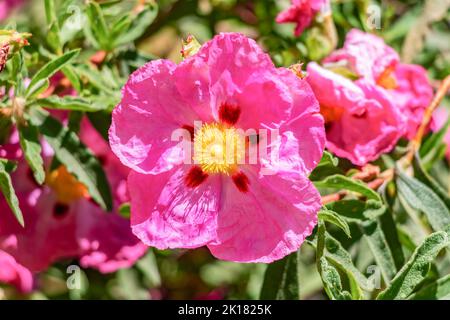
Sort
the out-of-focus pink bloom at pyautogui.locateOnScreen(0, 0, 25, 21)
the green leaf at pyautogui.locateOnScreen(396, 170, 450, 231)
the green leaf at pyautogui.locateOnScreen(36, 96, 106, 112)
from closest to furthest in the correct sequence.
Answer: the green leaf at pyautogui.locateOnScreen(36, 96, 106, 112) → the green leaf at pyautogui.locateOnScreen(396, 170, 450, 231) → the out-of-focus pink bloom at pyautogui.locateOnScreen(0, 0, 25, 21)

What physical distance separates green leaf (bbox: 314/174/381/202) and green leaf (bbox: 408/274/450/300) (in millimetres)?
236

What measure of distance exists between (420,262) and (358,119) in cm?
36

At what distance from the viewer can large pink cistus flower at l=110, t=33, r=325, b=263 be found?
4.75ft

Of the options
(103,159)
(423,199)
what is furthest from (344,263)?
(103,159)

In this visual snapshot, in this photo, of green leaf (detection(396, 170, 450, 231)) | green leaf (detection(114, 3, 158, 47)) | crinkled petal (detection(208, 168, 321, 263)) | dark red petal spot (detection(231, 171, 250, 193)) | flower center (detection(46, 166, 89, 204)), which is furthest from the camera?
flower center (detection(46, 166, 89, 204))

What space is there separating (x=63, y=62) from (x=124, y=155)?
0.90 ft

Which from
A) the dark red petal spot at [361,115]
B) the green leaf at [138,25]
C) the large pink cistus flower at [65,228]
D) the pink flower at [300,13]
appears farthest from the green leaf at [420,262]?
the green leaf at [138,25]

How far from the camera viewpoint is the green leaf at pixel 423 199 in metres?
1.76

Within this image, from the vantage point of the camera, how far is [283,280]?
70.4 inches

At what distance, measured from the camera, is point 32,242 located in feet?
6.40

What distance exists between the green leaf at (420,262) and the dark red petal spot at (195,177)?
41 cm

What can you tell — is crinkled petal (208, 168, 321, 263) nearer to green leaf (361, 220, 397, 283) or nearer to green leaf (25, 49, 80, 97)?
green leaf (361, 220, 397, 283)

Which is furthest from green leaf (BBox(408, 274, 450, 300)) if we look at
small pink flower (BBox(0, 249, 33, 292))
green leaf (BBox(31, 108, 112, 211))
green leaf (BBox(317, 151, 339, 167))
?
small pink flower (BBox(0, 249, 33, 292))
